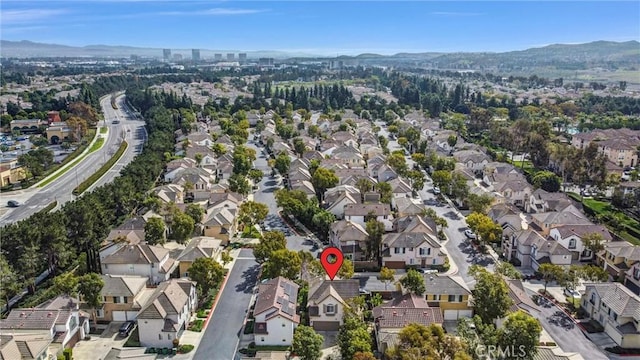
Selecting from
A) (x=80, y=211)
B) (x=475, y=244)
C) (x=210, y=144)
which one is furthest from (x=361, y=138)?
(x=80, y=211)

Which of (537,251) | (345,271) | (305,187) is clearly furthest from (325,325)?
(305,187)

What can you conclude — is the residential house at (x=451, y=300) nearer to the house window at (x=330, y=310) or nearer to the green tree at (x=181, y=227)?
the house window at (x=330, y=310)

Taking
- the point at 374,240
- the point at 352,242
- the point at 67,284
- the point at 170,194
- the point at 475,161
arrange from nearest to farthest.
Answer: the point at 67,284
the point at 374,240
the point at 352,242
the point at 170,194
the point at 475,161

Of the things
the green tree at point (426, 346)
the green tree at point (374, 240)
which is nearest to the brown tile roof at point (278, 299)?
the green tree at point (426, 346)

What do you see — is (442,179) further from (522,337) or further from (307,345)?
(307,345)

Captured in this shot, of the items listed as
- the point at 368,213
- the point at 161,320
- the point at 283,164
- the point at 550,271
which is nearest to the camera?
the point at 161,320

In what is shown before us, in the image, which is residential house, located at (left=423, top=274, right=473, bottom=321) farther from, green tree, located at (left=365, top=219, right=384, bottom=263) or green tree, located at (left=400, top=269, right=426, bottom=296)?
green tree, located at (left=365, top=219, right=384, bottom=263)

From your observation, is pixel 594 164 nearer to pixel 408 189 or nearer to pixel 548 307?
pixel 408 189
